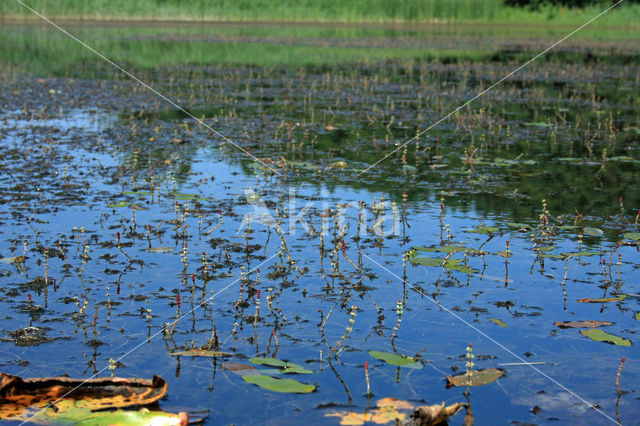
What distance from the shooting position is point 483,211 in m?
9.25

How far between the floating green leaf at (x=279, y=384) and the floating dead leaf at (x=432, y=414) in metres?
→ 0.78

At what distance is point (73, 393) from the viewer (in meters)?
4.73

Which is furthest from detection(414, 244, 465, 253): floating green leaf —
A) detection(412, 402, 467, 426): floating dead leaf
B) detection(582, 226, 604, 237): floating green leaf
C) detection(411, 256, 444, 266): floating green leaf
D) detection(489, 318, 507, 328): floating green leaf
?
detection(412, 402, 467, 426): floating dead leaf

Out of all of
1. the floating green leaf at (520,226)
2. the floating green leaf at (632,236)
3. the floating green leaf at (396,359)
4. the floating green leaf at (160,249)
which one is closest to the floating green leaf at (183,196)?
the floating green leaf at (160,249)

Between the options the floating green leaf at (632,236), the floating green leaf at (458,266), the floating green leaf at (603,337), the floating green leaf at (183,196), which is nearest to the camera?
the floating green leaf at (603,337)

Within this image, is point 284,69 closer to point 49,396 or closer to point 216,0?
point 49,396

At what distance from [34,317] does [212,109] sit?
12.0m

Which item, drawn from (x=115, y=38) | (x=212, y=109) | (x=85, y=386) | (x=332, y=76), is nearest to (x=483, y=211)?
(x=85, y=386)

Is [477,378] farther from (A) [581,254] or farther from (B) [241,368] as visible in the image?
(A) [581,254]

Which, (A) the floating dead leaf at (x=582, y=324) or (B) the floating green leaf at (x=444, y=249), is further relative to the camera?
(B) the floating green leaf at (x=444, y=249)

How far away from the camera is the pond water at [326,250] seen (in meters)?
5.20

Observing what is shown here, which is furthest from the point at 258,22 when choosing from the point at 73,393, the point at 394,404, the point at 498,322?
the point at 394,404

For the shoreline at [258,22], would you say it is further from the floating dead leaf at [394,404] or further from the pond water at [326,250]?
the floating dead leaf at [394,404]

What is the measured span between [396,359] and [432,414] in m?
0.92
